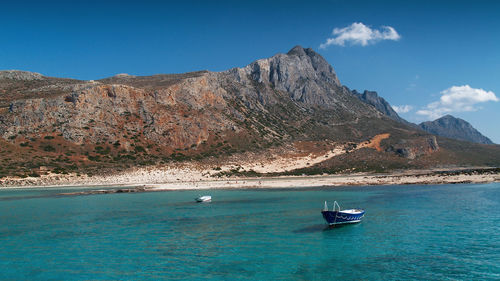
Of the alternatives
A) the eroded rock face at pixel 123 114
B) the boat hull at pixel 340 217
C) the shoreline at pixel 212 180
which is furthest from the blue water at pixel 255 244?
the eroded rock face at pixel 123 114

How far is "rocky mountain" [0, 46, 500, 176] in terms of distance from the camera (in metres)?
106

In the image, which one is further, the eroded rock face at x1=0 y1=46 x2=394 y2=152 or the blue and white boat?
the eroded rock face at x1=0 y1=46 x2=394 y2=152

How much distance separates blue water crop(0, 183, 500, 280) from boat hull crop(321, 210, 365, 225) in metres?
0.82

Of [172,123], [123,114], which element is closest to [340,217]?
[172,123]

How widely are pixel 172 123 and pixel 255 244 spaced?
108 m

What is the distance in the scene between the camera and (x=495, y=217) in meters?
34.5

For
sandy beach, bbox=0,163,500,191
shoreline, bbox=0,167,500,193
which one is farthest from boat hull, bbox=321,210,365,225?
sandy beach, bbox=0,163,500,191

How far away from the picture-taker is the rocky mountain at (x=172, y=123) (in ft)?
346

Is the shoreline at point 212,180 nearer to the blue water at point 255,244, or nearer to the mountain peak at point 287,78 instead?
the blue water at point 255,244

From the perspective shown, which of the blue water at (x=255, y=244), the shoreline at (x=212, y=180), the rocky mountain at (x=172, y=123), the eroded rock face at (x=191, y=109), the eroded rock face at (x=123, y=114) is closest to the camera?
the blue water at (x=255, y=244)

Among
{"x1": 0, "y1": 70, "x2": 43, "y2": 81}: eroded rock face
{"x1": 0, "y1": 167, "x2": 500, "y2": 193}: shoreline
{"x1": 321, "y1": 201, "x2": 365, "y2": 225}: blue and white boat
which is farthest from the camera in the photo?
{"x1": 0, "y1": 70, "x2": 43, "y2": 81}: eroded rock face

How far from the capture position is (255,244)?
88.4 ft

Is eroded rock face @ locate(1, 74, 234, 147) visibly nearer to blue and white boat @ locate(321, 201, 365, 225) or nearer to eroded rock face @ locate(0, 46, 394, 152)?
Result: eroded rock face @ locate(0, 46, 394, 152)

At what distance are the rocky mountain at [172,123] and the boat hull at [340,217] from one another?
80.1 meters
